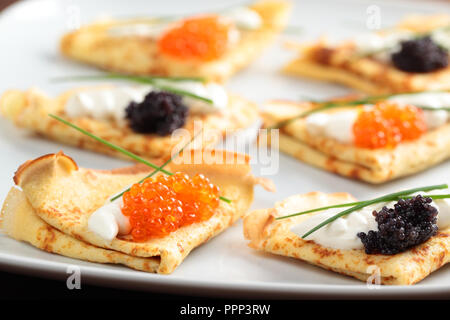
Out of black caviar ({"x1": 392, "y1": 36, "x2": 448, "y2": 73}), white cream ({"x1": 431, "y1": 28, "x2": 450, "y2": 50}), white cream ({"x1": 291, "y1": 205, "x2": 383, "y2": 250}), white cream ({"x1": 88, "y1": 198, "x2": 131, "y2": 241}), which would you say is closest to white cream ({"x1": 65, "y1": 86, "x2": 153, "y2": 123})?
white cream ({"x1": 88, "y1": 198, "x2": 131, "y2": 241})

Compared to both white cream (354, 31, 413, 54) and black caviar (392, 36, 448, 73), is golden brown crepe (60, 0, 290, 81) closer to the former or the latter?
white cream (354, 31, 413, 54)

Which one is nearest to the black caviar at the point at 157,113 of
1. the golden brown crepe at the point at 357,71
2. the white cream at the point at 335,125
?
the white cream at the point at 335,125

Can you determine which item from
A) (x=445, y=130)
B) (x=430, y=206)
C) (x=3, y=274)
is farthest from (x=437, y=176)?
(x=3, y=274)

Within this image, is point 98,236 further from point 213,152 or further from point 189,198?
point 213,152

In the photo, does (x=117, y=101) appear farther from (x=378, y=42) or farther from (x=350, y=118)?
(x=378, y=42)

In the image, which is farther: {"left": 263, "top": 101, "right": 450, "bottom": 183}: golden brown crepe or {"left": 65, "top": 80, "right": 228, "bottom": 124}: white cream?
{"left": 65, "top": 80, "right": 228, "bottom": 124}: white cream
